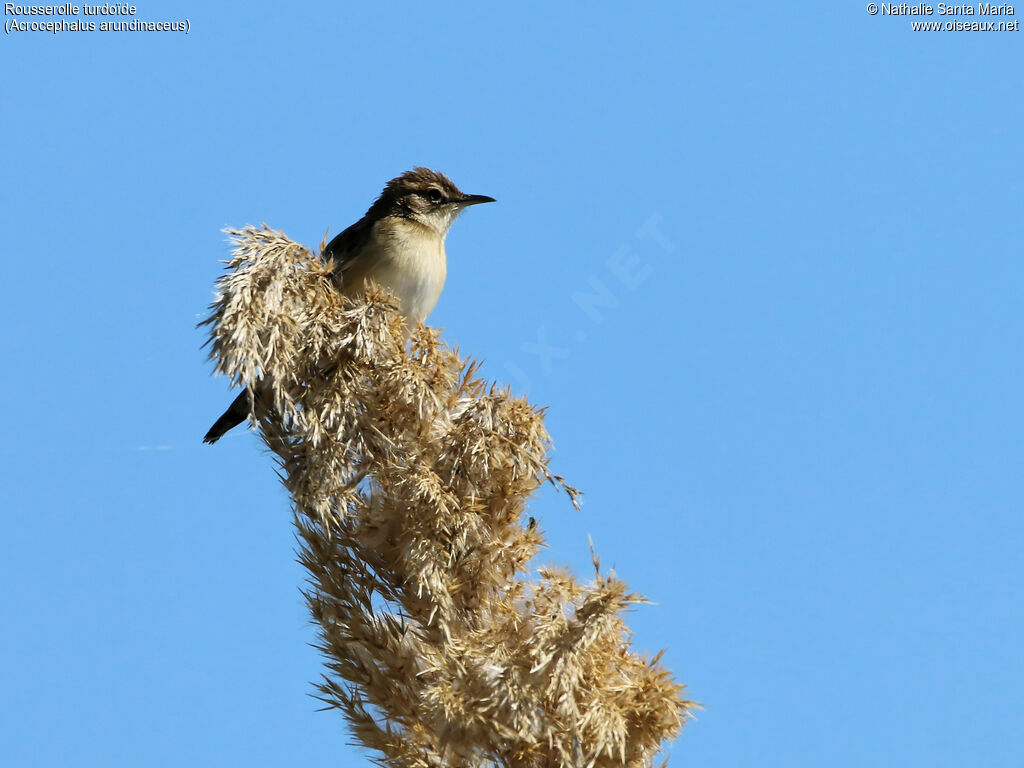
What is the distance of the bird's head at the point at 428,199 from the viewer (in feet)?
19.8

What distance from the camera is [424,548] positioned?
117 inches

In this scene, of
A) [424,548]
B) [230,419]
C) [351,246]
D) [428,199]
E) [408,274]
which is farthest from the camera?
[428,199]

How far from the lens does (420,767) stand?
2.85 metres

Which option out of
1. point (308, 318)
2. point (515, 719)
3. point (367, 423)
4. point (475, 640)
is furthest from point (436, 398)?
point (515, 719)

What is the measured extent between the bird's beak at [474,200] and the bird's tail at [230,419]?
2143 mm

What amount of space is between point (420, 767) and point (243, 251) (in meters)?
1.67

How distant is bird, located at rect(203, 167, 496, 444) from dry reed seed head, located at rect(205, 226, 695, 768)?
1922mm

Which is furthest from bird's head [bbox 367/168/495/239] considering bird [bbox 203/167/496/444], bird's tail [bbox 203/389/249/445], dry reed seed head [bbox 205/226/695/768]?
dry reed seed head [bbox 205/226/695/768]

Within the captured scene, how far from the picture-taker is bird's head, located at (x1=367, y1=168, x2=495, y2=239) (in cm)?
604

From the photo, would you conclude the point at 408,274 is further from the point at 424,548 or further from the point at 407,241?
the point at 424,548

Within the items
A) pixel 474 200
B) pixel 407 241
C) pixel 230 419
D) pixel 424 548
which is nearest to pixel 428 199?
pixel 474 200

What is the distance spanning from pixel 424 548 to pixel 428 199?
136 inches

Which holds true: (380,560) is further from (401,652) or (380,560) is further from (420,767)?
(420,767)

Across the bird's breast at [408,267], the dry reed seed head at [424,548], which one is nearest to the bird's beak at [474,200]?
the bird's breast at [408,267]
